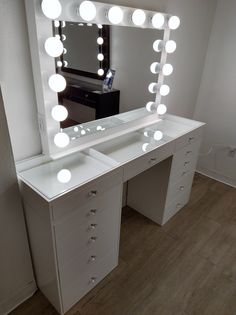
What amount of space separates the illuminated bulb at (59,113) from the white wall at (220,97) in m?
1.81

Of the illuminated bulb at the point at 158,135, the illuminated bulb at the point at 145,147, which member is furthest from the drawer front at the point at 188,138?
the illuminated bulb at the point at 145,147

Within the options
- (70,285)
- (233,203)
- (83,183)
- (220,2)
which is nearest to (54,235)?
(83,183)

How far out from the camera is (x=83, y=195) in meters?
1.13

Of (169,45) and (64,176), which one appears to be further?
(169,45)

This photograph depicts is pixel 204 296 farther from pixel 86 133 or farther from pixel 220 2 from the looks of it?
pixel 220 2

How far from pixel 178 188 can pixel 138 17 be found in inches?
52.5

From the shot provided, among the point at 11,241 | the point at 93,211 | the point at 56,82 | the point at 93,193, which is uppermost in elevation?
the point at 56,82

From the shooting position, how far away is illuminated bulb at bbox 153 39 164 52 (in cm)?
171

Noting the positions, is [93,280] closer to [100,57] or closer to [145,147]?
[145,147]

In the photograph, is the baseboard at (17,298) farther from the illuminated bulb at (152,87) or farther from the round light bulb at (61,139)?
the illuminated bulb at (152,87)

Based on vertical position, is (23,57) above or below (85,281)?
above

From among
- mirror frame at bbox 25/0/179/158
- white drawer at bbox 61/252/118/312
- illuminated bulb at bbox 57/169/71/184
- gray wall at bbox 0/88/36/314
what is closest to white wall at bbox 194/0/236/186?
mirror frame at bbox 25/0/179/158

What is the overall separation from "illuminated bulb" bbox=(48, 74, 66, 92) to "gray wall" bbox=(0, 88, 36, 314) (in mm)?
284

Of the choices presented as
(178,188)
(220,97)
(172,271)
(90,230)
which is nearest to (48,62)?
(90,230)
